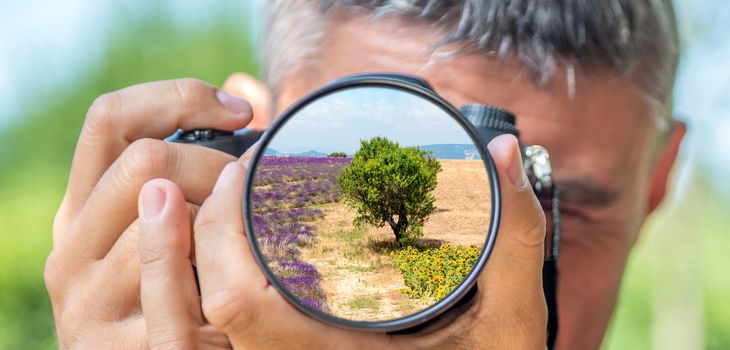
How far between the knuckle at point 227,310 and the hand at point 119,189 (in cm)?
9

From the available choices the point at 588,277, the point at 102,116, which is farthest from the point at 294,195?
the point at 588,277

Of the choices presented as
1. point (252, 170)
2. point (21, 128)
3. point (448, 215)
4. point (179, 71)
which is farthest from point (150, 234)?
point (21, 128)

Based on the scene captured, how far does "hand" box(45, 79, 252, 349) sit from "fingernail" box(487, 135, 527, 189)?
0.95 feet

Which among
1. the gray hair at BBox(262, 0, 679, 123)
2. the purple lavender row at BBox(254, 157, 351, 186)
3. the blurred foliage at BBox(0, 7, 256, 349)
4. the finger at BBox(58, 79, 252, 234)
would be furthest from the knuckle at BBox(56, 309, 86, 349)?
the blurred foliage at BBox(0, 7, 256, 349)

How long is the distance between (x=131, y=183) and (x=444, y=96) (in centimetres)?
40

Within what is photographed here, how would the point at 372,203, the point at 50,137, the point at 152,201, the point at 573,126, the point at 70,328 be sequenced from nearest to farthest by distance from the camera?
1. the point at 372,203
2. the point at 152,201
3. the point at 70,328
4. the point at 573,126
5. the point at 50,137

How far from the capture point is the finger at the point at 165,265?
0.67 m

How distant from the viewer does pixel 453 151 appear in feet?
1.94

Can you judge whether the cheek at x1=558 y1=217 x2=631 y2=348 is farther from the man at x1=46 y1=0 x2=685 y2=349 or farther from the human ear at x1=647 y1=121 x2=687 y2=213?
the human ear at x1=647 y1=121 x2=687 y2=213

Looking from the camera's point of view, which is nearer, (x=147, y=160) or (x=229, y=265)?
(x=229, y=265)

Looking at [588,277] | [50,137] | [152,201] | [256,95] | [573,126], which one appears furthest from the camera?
[50,137]

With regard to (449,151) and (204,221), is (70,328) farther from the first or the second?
(449,151)

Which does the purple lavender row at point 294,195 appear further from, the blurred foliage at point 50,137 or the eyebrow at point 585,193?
the blurred foliage at point 50,137

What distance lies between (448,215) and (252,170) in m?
0.17
